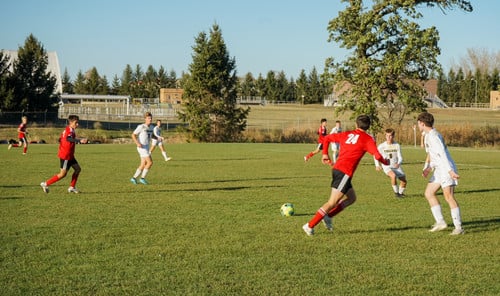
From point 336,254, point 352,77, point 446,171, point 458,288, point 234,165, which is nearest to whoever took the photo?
point 458,288

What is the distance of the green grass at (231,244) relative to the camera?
655cm

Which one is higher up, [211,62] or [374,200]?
[211,62]

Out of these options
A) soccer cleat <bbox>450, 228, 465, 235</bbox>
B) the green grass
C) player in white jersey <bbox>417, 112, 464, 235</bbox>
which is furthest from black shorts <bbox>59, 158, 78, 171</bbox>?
soccer cleat <bbox>450, 228, 465, 235</bbox>

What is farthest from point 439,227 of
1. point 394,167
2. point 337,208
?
point 394,167

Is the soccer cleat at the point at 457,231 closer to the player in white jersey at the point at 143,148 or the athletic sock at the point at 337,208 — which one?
the athletic sock at the point at 337,208

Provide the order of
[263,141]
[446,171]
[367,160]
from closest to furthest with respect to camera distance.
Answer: [446,171] → [367,160] → [263,141]

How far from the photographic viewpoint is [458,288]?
21.2ft

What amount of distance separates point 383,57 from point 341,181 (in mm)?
33004

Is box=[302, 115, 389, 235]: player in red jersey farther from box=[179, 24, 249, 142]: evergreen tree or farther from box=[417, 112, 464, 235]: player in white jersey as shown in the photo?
box=[179, 24, 249, 142]: evergreen tree

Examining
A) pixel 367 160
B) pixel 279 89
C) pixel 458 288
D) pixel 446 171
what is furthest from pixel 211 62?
pixel 279 89

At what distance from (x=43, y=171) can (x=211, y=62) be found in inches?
1283

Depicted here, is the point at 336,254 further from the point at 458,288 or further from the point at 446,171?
the point at 446,171

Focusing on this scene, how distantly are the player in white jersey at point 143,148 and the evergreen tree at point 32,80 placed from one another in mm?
42403

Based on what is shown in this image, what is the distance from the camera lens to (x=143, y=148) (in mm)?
17250
